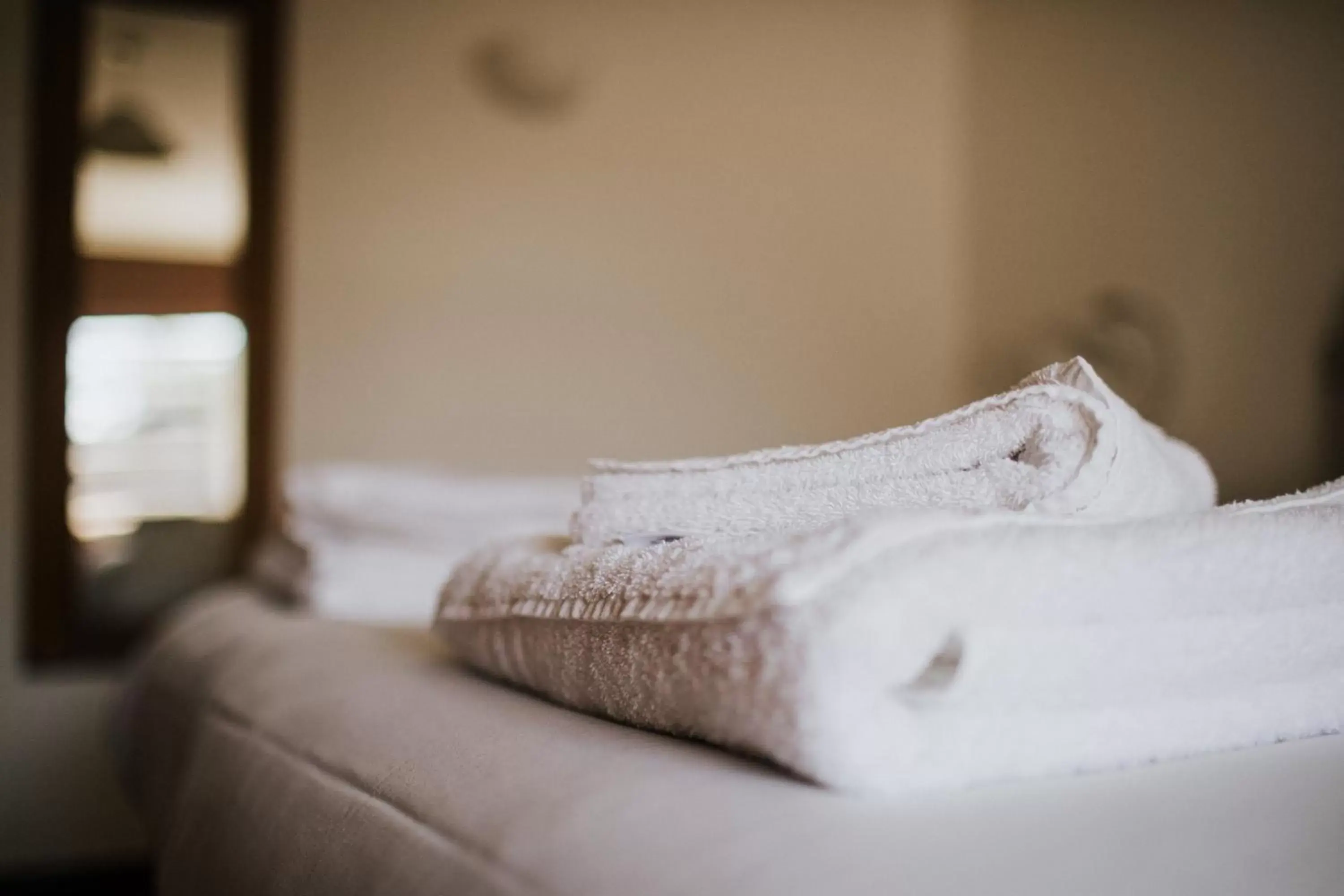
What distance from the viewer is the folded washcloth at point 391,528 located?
1469 mm

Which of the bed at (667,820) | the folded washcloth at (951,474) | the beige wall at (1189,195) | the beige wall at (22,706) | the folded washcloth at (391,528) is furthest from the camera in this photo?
the beige wall at (22,706)

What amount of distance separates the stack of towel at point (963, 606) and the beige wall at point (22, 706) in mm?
2315

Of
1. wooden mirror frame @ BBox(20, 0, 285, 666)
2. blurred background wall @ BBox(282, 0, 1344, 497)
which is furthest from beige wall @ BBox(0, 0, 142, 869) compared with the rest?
blurred background wall @ BBox(282, 0, 1344, 497)

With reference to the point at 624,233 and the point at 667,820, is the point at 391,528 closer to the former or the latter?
the point at 667,820

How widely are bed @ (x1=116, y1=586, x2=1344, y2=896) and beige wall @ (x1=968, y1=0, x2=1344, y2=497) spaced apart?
135cm

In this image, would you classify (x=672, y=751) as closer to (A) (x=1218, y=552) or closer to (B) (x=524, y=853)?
(B) (x=524, y=853)

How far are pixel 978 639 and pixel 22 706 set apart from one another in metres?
2.66

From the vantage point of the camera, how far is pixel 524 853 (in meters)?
0.44

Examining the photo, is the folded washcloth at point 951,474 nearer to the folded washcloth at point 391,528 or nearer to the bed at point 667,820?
the bed at point 667,820

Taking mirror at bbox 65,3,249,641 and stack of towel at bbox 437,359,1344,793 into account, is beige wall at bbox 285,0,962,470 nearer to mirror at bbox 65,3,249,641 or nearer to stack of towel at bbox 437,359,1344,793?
mirror at bbox 65,3,249,641

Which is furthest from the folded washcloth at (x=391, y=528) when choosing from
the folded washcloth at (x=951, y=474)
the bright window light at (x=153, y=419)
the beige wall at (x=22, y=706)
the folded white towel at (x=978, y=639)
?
the beige wall at (x=22, y=706)

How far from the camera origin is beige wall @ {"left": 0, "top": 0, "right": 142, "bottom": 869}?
2539mm

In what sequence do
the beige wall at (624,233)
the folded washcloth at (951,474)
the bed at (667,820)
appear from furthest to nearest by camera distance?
the beige wall at (624,233), the folded washcloth at (951,474), the bed at (667,820)

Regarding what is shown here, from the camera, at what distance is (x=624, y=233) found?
2957 millimetres
